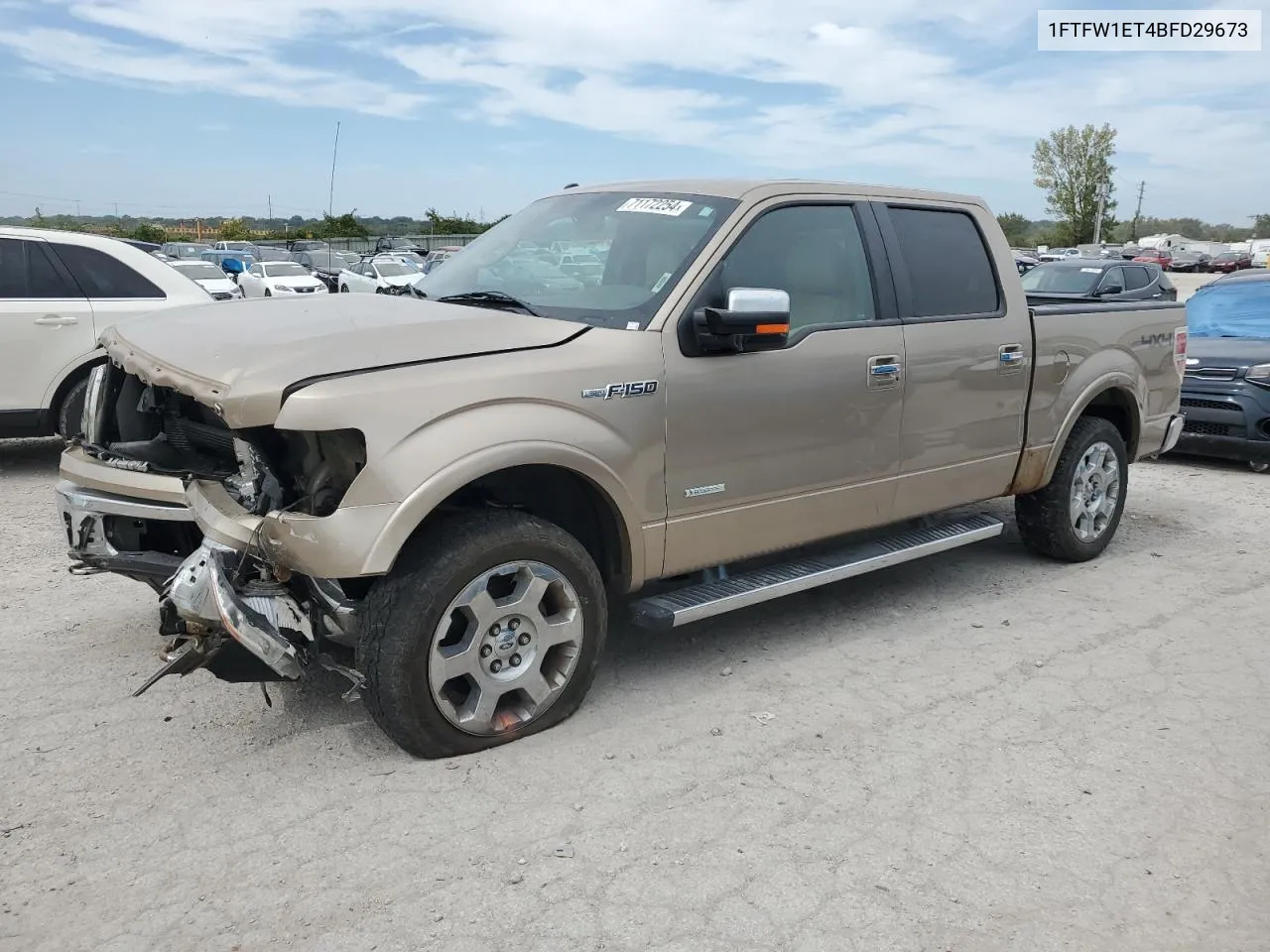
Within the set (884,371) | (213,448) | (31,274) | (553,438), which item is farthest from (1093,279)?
(213,448)

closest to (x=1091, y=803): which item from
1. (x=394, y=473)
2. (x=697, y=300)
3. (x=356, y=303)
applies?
Result: (x=697, y=300)

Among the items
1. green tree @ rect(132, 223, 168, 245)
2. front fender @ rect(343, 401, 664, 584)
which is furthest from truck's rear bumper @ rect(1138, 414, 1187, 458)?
green tree @ rect(132, 223, 168, 245)

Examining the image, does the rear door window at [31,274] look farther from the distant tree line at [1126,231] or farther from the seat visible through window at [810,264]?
the distant tree line at [1126,231]

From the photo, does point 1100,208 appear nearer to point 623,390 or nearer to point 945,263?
Result: point 945,263

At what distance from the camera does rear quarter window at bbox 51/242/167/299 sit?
7871 mm

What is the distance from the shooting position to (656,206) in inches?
172

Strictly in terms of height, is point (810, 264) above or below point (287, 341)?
above

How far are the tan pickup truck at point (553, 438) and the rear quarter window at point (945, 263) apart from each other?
0.7 inches

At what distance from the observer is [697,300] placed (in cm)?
395

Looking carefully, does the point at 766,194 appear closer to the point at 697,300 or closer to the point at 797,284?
the point at 797,284

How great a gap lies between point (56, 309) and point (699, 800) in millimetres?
6621

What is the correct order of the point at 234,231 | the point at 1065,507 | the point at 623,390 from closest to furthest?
the point at 623,390 < the point at 1065,507 < the point at 234,231

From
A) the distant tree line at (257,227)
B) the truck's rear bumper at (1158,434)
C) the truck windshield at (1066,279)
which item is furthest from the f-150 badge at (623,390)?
the distant tree line at (257,227)

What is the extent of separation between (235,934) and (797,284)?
122 inches
